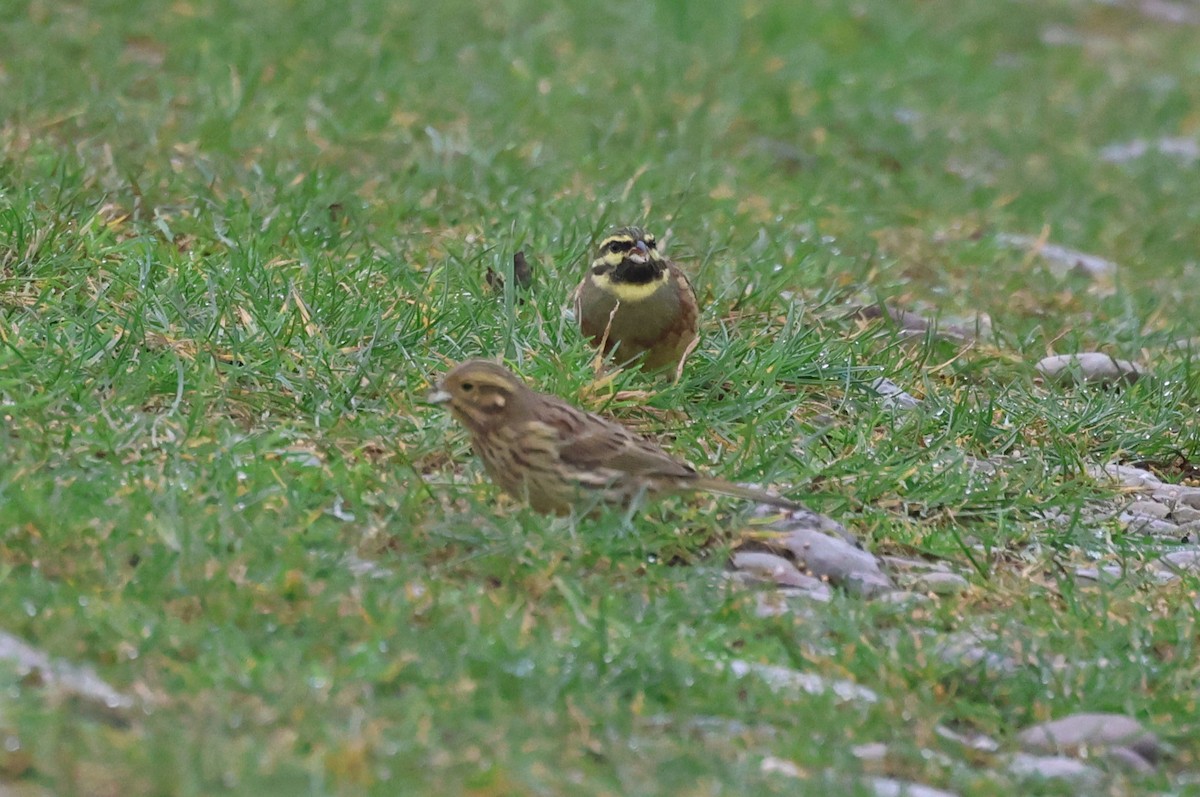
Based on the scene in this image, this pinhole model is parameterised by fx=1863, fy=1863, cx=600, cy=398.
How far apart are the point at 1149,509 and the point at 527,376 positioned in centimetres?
218

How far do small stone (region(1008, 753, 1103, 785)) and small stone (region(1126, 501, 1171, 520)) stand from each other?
79.7 inches

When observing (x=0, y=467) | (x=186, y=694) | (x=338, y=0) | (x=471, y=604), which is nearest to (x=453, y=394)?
(x=471, y=604)

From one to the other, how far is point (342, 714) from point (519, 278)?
341 centimetres

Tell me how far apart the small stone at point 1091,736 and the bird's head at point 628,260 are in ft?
8.67

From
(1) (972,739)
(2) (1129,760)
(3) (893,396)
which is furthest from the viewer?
(3) (893,396)

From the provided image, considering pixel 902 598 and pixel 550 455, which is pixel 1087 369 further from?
pixel 550 455

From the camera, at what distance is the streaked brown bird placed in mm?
5359

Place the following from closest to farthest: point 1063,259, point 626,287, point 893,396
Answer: point 626,287
point 893,396
point 1063,259

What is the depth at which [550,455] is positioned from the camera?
5359 millimetres

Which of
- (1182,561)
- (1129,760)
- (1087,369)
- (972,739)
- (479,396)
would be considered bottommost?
(1087,369)

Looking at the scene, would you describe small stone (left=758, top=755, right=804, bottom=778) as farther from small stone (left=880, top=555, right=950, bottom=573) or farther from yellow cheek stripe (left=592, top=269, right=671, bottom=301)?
yellow cheek stripe (left=592, top=269, right=671, bottom=301)

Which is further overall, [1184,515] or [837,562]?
[1184,515]

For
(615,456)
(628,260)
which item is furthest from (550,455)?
(628,260)

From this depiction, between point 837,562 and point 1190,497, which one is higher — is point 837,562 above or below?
above
